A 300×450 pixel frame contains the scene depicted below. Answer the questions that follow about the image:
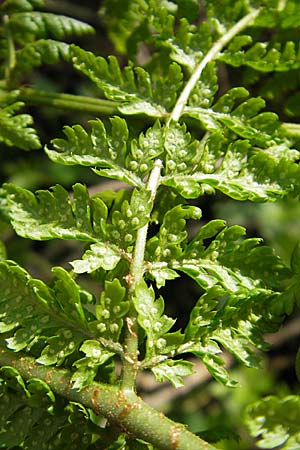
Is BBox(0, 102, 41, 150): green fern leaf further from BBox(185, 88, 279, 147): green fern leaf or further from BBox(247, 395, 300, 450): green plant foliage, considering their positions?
BBox(247, 395, 300, 450): green plant foliage

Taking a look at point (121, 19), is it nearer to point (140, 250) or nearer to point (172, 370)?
point (140, 250)

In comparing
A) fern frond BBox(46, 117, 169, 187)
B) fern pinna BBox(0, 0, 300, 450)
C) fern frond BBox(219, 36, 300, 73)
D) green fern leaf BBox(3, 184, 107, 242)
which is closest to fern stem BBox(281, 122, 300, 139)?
fern pinna BBox(0, 0, 300, 450)

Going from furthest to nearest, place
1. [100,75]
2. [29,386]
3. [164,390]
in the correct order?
[164,390], [100,75], [29,386]

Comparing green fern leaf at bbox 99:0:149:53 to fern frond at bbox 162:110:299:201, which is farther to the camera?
green fern leaf at bbox 99:0:149:53

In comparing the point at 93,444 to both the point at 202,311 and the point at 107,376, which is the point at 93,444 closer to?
the point at 107,376

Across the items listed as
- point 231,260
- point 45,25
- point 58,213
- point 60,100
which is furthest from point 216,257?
point 45,25

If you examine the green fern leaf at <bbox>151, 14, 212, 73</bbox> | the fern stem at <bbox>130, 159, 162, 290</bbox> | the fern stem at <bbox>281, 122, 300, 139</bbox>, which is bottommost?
the fern stem at <bbox>130, 159, 162, 290</bbox>

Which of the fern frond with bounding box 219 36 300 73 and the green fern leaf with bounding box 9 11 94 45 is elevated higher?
the fern frond with bounding box 219 36 300 73

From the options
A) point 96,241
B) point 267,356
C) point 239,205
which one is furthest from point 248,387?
point 96,241
